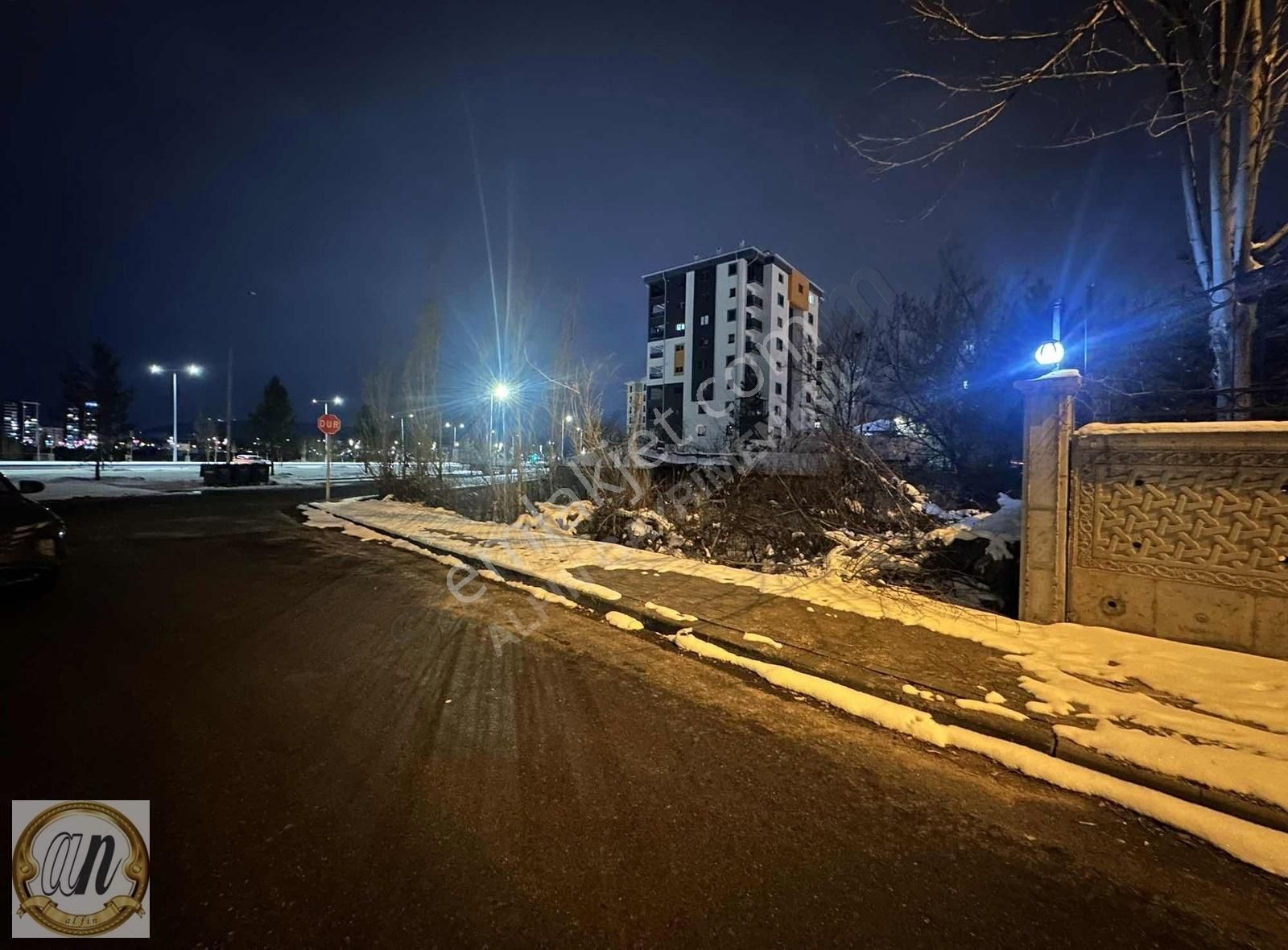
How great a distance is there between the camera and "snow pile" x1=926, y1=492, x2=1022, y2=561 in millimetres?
6434

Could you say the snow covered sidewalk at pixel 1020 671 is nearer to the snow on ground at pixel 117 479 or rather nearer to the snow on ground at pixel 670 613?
the snow on ground at pixel 670 613

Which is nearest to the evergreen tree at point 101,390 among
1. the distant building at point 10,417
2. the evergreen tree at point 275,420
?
the evergreen tree at point 275,420

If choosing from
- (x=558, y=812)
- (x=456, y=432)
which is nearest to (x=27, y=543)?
(x=558, y=812)

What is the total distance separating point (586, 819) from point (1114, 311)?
54.8ft

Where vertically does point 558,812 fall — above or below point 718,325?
below

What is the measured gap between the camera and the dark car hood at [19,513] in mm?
6193

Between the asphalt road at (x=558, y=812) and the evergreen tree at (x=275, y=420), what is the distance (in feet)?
245

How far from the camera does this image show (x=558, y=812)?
2.84 meters

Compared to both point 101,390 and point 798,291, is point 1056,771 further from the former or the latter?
point 101,390

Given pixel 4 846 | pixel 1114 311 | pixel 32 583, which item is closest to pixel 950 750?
pixel 4 846

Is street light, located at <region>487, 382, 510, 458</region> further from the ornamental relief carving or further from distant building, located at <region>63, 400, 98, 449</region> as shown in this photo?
distant building, located at <region>63, 400, 98, 449</region>

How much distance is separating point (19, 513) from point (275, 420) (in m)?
73.3

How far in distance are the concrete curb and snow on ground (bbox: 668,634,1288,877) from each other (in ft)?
0.18

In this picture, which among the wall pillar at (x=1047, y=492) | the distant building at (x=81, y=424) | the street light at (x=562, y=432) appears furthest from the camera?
the distant building at (x=81, y=424)
